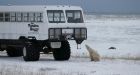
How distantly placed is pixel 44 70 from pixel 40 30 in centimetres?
451

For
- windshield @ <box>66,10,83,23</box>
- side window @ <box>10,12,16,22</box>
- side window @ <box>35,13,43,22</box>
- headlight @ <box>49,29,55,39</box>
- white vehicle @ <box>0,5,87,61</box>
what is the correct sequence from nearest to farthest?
headlight @ <box>49,29,55,39</box>
white vehicle @ <box>0,5,87,61</box>
side window @ <box>35,13,43,22</box>
windshield @ <box>66,10,83,23</box>
side window @ <box>10,12,16,22</box>

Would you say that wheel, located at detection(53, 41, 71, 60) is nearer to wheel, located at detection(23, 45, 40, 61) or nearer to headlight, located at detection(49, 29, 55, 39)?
wheel, located at detection(23, 45, 40, 61)

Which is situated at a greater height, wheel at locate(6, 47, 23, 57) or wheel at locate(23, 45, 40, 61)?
wheel at locate(23, 45, 40, 61)

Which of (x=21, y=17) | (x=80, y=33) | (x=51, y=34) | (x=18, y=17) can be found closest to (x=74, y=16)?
(x=80, y=33)

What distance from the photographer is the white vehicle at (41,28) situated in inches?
1015

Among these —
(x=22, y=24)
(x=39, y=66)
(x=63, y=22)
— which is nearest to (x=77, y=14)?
(x=63, y=22)

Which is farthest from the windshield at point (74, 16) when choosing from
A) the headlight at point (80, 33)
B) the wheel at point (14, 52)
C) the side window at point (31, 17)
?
the wheel at point (14, 52)

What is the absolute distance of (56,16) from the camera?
2619 cm

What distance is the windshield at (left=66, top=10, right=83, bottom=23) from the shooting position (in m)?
26.6

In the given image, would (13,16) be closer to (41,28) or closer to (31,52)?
(41,28)

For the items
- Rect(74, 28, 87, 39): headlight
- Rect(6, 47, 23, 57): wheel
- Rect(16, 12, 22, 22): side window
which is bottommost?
Rect(6, 47, 23, 57): wheel

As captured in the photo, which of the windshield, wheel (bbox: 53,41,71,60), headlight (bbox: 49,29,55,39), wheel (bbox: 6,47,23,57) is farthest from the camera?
wheel (bbox: 6,47,23,57)

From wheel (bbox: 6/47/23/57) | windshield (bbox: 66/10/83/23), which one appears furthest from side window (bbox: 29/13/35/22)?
wheel (bbox: 6/47/23/57)

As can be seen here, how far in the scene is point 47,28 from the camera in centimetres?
2550
